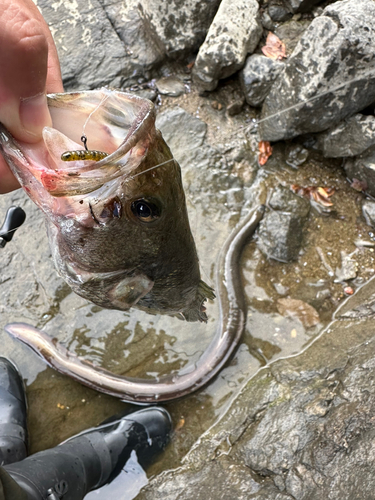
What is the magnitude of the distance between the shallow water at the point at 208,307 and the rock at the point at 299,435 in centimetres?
19

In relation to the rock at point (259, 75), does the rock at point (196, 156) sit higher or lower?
lower

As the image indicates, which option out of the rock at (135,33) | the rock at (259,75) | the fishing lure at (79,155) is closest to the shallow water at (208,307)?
the rock at (259,75)

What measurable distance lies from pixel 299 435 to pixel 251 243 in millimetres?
1743

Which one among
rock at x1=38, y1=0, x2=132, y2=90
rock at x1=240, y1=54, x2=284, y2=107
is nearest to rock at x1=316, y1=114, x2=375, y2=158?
rock at x1=240, y1=54, x2=284, y2=107

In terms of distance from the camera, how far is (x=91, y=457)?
300cm

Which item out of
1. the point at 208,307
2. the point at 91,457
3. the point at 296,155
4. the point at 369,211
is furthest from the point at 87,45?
the point at 91,457

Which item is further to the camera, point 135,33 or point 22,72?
point 135,33

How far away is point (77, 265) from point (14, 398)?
6.77 feet

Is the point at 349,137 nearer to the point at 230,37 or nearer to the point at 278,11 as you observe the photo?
the point at 230,37

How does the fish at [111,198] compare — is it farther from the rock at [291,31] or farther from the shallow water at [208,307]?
the rock at [291,31]

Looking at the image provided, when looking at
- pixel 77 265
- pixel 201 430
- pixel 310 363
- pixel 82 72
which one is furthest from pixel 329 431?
pixel 82 72

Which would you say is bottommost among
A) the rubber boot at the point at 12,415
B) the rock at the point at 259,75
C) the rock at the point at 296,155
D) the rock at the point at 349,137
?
the rubber boot at the point at 12,415

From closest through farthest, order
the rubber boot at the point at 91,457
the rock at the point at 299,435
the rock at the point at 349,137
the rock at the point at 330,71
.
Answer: the rock at the point at 299,435, the rubber boot at the point at 91,457, the rock at the point at 330,71, the rock at the point at 349,137

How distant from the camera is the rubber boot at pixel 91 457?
2494 millimetres
